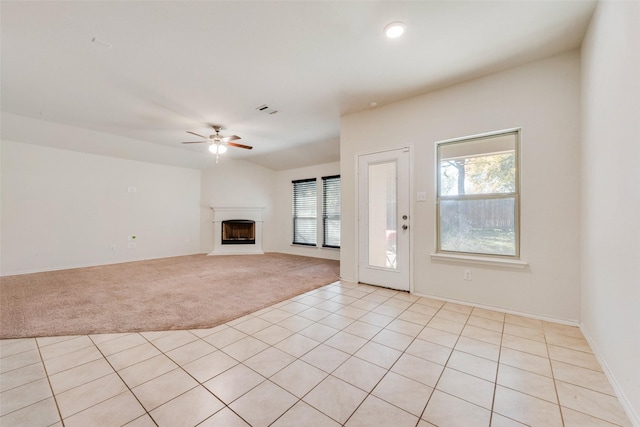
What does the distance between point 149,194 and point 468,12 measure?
6.96 meters

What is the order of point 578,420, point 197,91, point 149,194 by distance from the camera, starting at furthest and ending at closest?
point 149,194, point 197,91, point 578,420

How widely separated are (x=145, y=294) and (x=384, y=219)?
11.5 ft

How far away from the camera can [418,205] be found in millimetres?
3404

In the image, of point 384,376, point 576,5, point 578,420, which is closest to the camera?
point 578,420

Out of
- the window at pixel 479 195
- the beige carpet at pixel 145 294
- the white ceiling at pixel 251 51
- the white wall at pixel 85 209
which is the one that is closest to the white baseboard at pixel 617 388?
the window at pixel 479 195

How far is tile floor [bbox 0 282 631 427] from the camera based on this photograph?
142 cm

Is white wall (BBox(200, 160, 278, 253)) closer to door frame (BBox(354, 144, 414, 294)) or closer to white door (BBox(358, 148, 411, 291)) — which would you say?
door frame (BBox(354, 144, 414, 294))

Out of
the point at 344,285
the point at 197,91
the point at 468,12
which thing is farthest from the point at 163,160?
the point at 468,12

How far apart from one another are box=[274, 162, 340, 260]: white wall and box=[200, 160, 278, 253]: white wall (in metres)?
0.25

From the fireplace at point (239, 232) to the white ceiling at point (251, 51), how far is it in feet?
12.4

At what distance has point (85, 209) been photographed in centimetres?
539

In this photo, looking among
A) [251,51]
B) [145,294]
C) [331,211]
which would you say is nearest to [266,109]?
[251,51]

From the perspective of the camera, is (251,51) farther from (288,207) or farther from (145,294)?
(288,207)

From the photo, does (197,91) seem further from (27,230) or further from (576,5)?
(27,230)
